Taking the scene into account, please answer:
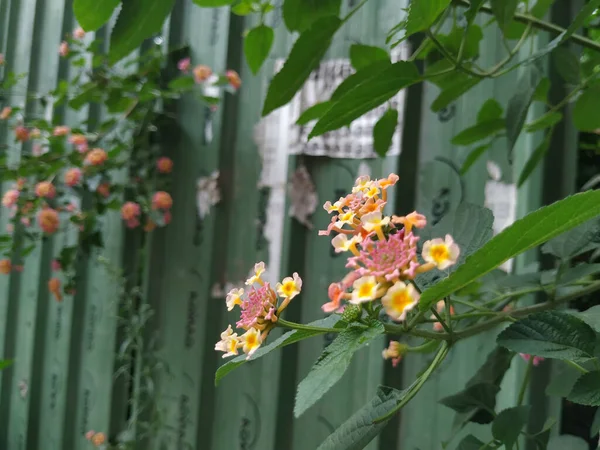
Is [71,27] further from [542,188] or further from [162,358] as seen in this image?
[542,188]

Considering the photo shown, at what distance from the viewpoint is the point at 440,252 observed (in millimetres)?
318

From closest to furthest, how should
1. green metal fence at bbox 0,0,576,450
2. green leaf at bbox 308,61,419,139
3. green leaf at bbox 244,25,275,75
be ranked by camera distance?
1. green leaf at bbox 308,61,419,139
2. green leaf at bbox 244,25,275,75
3. green metal fence at bbox 0,0,576,450

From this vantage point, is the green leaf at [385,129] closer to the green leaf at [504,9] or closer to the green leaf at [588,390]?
the green leaf at [504,9]

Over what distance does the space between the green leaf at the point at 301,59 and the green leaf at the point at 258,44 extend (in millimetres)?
147

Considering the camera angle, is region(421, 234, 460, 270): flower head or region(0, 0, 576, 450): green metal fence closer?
region(421, 234, 460, 270): flower head

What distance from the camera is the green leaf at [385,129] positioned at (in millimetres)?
A: 592

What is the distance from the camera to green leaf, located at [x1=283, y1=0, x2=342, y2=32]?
537 mm

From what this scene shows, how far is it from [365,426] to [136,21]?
381mm

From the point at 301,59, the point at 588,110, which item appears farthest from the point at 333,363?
the point at 588,110

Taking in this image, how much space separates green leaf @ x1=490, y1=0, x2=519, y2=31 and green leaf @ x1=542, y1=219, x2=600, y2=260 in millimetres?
195

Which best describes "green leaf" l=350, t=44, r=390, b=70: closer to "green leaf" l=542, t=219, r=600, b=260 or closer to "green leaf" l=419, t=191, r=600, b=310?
"green leaf" l=542, t=219, r=600, b=260

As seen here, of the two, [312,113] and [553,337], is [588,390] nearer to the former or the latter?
[553,337]

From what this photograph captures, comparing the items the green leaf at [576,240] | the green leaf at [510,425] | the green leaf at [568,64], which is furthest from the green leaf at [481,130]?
the green leaf at [510,425]

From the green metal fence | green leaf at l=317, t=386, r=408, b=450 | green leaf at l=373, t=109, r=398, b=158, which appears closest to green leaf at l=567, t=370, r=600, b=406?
green leaf at l=317, t=386, r=408, b=450
